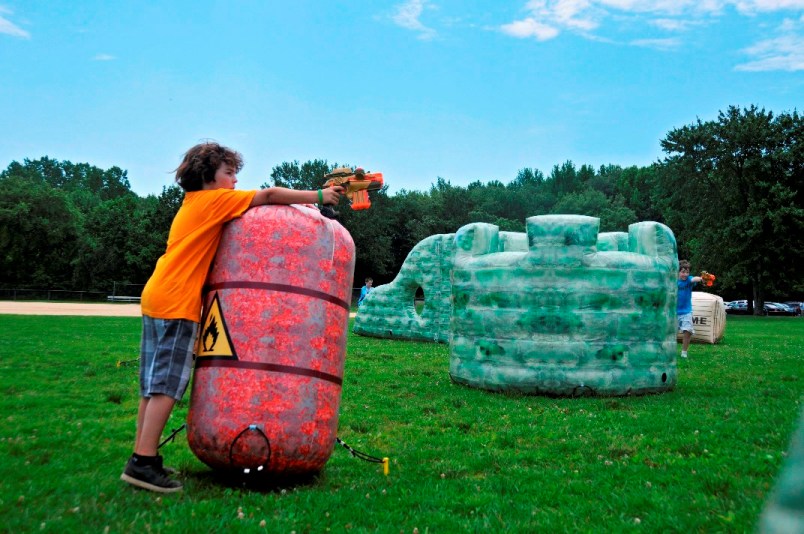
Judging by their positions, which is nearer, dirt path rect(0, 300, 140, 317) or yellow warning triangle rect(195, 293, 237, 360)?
yellow warning triangle rect(195, 293, 237, 360)

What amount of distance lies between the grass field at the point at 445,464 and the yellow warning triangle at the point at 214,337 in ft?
3.20

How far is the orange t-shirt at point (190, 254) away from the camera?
517 cm

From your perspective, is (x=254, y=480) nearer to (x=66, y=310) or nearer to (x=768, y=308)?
(x=66, y=310)

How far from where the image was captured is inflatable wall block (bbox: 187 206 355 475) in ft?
16.5

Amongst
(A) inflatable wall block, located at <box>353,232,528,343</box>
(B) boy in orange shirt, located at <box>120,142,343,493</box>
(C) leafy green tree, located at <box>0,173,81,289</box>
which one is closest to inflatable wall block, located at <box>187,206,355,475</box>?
(B) boy in orange shirt, located at <box>120,142,343,493</box>

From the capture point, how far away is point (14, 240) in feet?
208

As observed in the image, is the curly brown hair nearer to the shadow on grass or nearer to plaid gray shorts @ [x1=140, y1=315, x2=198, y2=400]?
plaid gray shorts @ [x1=140, y1=315, x2=198, y2=400]

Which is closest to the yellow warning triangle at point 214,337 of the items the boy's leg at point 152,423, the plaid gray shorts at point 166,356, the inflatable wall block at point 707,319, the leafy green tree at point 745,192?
the plaid gray shorts at point 166,356

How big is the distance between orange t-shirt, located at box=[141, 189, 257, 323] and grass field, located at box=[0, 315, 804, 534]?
1.31 metres

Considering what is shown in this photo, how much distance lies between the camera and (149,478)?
5.04 m

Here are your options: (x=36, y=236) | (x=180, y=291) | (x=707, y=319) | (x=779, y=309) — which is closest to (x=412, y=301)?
(x=707, y=319)

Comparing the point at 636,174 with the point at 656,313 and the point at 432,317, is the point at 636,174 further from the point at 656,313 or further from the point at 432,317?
the point at 656,313

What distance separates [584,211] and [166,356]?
3169 inches

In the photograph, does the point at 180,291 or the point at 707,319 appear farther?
the point at 707,319
